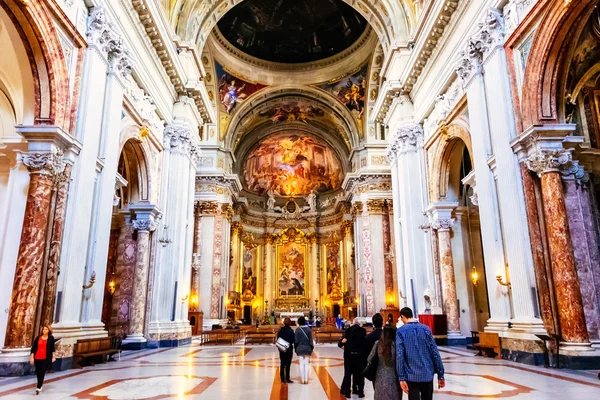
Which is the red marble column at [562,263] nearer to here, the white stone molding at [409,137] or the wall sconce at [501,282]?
the wall sconce at [501,282]

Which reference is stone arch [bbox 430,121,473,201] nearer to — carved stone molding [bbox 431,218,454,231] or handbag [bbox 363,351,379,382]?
carved stone molding [bbox 431,218,454,231]

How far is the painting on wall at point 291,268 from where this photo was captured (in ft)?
111

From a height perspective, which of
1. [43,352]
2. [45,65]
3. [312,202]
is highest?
[312,202]

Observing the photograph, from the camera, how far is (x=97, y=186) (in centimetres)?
1012

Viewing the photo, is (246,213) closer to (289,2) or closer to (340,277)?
(340,277)

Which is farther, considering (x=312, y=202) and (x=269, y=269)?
(x=312, y=202)

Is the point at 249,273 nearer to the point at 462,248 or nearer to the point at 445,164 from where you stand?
the point at 462,248

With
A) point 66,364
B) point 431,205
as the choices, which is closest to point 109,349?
point 66,364

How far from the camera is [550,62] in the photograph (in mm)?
8758

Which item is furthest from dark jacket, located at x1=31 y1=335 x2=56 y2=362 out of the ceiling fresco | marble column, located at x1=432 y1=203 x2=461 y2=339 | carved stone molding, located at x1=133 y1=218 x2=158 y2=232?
the ceiling fresco

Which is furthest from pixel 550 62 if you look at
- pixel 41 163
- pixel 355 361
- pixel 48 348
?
pixel 48 348

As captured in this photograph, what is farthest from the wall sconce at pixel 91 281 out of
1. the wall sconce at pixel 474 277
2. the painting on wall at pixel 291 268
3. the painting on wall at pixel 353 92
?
the painting on wall at pixel 291 268

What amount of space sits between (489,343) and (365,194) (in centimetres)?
1620

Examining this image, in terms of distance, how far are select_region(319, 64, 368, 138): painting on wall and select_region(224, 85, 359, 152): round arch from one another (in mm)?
277
